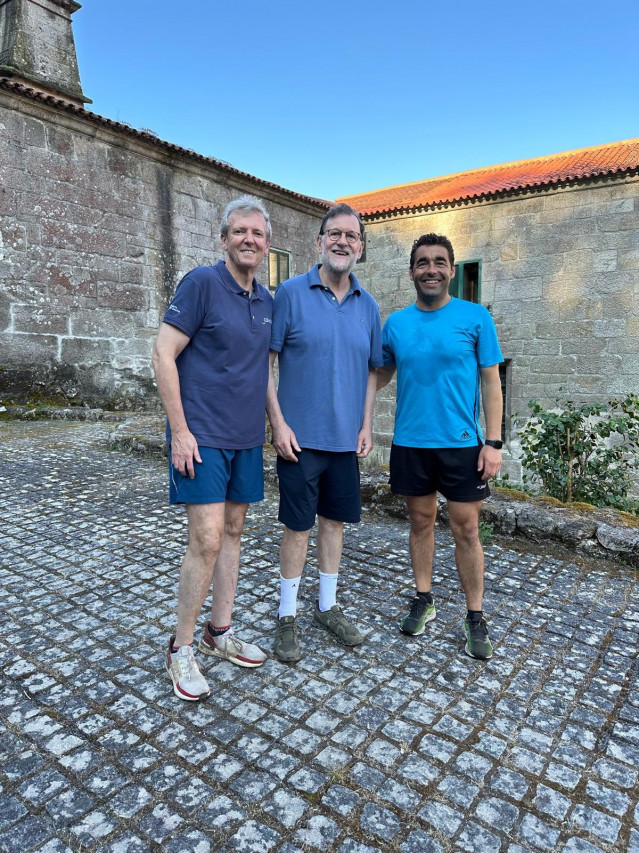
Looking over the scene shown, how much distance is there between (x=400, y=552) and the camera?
391 cm

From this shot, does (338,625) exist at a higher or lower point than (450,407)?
lower

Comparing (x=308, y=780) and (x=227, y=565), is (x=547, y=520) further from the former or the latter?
(x=308, y=780)

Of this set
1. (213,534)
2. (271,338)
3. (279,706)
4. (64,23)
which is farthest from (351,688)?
(64,23)

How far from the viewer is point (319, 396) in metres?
2.59

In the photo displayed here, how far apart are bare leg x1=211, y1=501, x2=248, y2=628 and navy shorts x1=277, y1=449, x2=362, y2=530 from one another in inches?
8.9

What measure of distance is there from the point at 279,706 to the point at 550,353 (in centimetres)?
1071

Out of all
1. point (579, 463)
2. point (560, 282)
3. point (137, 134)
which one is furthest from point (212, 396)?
point (137, 134)

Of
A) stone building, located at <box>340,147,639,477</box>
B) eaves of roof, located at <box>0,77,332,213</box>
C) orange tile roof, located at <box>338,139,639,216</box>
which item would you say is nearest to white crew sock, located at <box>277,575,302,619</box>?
stone building, located at <box>340,147,639,477</box>

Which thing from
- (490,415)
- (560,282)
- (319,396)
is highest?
(560,282)

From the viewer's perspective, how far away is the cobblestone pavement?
166 cm

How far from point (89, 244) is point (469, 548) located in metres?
10.6

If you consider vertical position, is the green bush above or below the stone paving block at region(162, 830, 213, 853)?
above

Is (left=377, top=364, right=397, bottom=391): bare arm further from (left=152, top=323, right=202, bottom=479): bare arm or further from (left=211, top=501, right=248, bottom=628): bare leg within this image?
(left=152, top=323, right=202, bottom=479): bare arm

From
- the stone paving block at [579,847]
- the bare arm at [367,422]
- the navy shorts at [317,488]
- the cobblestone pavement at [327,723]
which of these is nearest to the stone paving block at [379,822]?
the cobblestone pavement at [327,723]
